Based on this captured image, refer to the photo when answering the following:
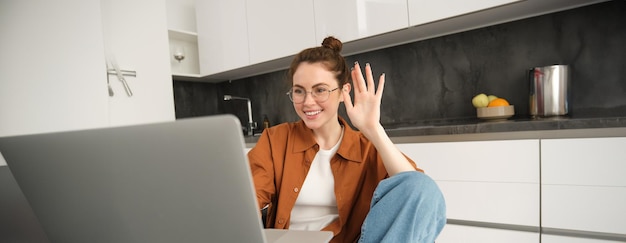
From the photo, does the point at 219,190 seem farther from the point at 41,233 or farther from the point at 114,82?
the point at 114,82

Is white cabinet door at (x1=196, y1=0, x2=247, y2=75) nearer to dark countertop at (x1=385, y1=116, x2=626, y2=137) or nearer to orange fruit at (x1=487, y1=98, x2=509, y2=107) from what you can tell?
dark countertop at (x1=385, y1=116, x2=626, y2=137)

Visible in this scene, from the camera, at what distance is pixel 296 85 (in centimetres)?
108

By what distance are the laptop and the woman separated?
1.67 feet

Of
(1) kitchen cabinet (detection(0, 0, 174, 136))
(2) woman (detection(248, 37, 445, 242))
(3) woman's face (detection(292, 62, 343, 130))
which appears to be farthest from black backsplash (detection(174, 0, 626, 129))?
(1) kitchen cabinet (detection(0, 0, 174, 136))

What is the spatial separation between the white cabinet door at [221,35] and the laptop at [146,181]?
2114mm

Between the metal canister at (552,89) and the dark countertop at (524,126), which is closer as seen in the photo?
the dark countertop at (524,126)

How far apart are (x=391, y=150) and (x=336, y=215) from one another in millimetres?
273

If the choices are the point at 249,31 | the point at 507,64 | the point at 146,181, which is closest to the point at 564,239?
the point at 507,64

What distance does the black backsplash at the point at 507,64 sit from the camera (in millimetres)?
1580

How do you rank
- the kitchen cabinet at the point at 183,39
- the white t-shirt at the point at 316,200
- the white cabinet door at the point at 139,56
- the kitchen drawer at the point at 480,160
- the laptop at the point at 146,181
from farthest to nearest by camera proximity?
1. the kitchen cabinet at the point at 183,39
2. the white cabinet door at the point at 139,56
3. the kitchen drawer at the point at 480,160
4. the white t-shirt at the point at 316,200
5. the laptop at the point at 146,181

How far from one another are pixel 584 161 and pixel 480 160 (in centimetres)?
36

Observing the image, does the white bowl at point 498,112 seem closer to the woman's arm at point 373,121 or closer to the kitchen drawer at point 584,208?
the kitchen drawer at point 584,208

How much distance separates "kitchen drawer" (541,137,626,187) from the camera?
46.5 inches

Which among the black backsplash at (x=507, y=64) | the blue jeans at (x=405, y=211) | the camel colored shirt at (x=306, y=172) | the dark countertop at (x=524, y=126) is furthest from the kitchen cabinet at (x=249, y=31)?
the blue jeans at (x=405, y=211)
